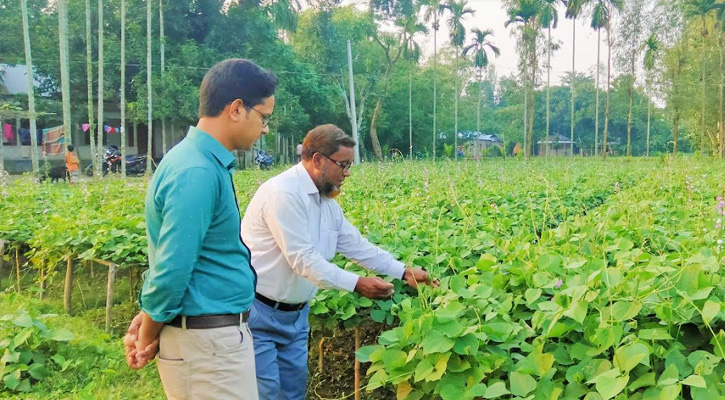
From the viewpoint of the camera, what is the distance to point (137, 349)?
1.88 metres

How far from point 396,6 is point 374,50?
14.0ft

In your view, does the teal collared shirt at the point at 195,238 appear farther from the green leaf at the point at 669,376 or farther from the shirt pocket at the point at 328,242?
the green leaf at the point at 669,376

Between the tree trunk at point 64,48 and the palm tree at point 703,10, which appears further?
the palm tree at point 703,10

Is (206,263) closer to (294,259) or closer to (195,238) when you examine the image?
(195,238)

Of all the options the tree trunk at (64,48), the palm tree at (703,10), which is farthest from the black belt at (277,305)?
the palm tree at (703,10)

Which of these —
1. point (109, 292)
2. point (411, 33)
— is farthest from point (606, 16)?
point (109, 292)

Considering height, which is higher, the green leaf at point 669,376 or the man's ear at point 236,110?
the man's ear at point 236,110

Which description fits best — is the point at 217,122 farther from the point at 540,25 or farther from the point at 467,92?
the point at 467,92

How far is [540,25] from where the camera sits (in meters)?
36.2

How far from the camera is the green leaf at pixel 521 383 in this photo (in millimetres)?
1757

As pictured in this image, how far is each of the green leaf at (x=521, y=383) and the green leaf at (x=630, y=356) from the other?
0.24m

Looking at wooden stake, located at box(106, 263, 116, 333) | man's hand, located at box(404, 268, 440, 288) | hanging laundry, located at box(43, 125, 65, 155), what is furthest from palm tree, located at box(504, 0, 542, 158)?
man's hand, located at box(404, 268, 440, 288)

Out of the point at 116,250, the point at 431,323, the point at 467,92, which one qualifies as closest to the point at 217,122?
the point at 431,323

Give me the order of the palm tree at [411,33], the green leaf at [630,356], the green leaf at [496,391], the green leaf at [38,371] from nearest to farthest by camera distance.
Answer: the green leaf at [630,356], the green leaf at [496,391], the green leaf at [38,371], the palm tree at [411,33]
